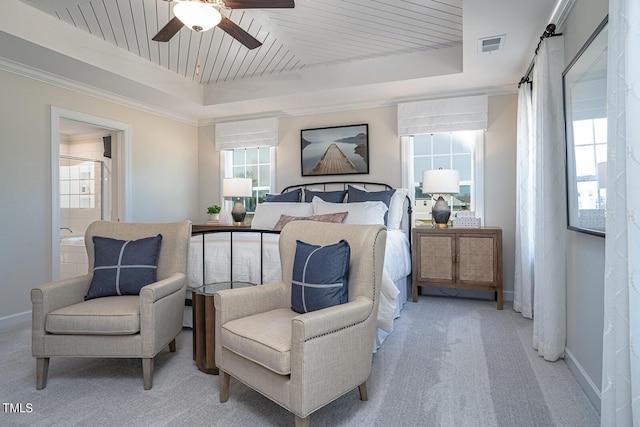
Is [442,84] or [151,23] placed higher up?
[151,23]

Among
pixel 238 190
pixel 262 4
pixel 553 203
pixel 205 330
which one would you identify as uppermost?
pixel 262 4

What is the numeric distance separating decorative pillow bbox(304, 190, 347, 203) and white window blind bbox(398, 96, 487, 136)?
1038 mm

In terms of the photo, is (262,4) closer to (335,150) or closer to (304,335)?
(304,335)

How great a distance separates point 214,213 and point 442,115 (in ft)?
10.9

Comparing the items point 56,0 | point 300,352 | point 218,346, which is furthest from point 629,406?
point 56,0

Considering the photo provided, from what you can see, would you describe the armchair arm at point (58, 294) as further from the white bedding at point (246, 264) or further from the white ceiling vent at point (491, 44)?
the white ceiling vent at point (491, 44)

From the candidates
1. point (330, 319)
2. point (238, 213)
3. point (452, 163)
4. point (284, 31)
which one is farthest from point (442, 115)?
point (330, 319)

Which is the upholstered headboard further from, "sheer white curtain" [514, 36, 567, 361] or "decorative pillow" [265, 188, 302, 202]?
"sheer white curtain" [514, 36, 567, 361]

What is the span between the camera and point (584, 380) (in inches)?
83.7

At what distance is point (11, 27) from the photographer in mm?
2895

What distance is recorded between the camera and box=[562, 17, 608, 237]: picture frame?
1.81 metres

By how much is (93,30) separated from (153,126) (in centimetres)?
173

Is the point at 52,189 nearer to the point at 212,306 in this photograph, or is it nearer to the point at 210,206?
the point at 210,206

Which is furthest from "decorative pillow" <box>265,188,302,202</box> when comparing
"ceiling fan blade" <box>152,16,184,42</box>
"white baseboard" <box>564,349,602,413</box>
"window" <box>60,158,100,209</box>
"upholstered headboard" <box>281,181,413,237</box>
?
"window" <box>60,158,100,209</box>
